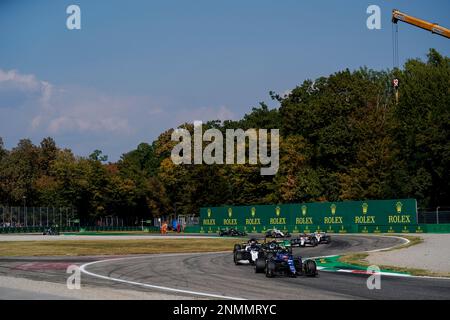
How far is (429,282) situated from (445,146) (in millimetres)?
58806

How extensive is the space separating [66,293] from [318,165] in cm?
8321

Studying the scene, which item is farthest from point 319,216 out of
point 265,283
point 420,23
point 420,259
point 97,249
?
point 265,283

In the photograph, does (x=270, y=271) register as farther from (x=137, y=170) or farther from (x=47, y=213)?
(x=137, y=170)

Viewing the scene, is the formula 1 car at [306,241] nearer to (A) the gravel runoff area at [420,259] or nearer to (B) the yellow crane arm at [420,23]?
(A) the gravel runoff area at [420,259]

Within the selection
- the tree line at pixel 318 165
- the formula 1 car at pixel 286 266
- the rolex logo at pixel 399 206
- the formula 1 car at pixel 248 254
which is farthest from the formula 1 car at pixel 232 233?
the formula 1 car at pixel 286 266

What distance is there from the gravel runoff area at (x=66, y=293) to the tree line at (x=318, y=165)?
6503 cm

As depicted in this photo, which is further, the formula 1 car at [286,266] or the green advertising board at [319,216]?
the green advertising board at [319,216]

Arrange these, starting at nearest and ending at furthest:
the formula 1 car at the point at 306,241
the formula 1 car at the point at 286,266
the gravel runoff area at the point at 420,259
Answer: the formula 1 car at the point at 286,266 → the gravel runoff area at the point at 420,259 → the formula 1 car at the point at 306,241

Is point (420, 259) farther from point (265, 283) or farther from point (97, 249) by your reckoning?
point (97, 249)

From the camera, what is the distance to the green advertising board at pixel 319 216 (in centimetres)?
6297

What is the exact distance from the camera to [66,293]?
15453mm

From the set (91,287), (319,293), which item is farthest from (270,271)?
(91,287)

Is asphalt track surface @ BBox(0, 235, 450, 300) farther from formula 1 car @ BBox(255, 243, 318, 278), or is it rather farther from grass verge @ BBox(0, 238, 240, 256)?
grass verge @ BBox(0, 238, 240, 256)
